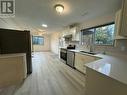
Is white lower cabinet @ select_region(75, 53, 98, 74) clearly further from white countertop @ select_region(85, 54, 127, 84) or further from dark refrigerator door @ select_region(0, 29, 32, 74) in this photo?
dark refrigerator door @ select_region(0, 29, 32, 74)

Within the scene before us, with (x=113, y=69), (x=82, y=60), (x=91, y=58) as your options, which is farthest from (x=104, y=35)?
(x=113, y=69)

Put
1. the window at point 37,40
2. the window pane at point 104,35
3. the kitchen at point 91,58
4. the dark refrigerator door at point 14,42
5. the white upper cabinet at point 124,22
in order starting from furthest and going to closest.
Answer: the window at point 37,40 < the window pane at point 104,35 < the dark refrigerator door at point 14,42 < the white upper cabinet at point 124,22 < the kitchen at point 91,58

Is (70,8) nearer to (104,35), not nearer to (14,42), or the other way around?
(104,35)

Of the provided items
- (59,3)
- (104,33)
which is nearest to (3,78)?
(59,3)

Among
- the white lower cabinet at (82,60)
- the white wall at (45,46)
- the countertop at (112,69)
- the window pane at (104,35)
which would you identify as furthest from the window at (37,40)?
the countertop at (112,69)

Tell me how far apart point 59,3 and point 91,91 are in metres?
2.39

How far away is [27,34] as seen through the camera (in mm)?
3064

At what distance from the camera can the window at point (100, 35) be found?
2.88 metres

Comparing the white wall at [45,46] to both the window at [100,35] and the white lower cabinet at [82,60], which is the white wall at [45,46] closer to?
the window at [100,35]

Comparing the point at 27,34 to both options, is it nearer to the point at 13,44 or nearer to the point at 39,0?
the point at 13,44

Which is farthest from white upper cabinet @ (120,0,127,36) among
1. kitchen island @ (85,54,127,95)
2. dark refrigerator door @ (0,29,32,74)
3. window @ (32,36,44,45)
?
window @ (32,36,44,45)

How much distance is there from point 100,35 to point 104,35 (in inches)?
7.8

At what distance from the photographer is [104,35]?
3152 millimetres

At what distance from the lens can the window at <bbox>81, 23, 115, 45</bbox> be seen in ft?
9.43
